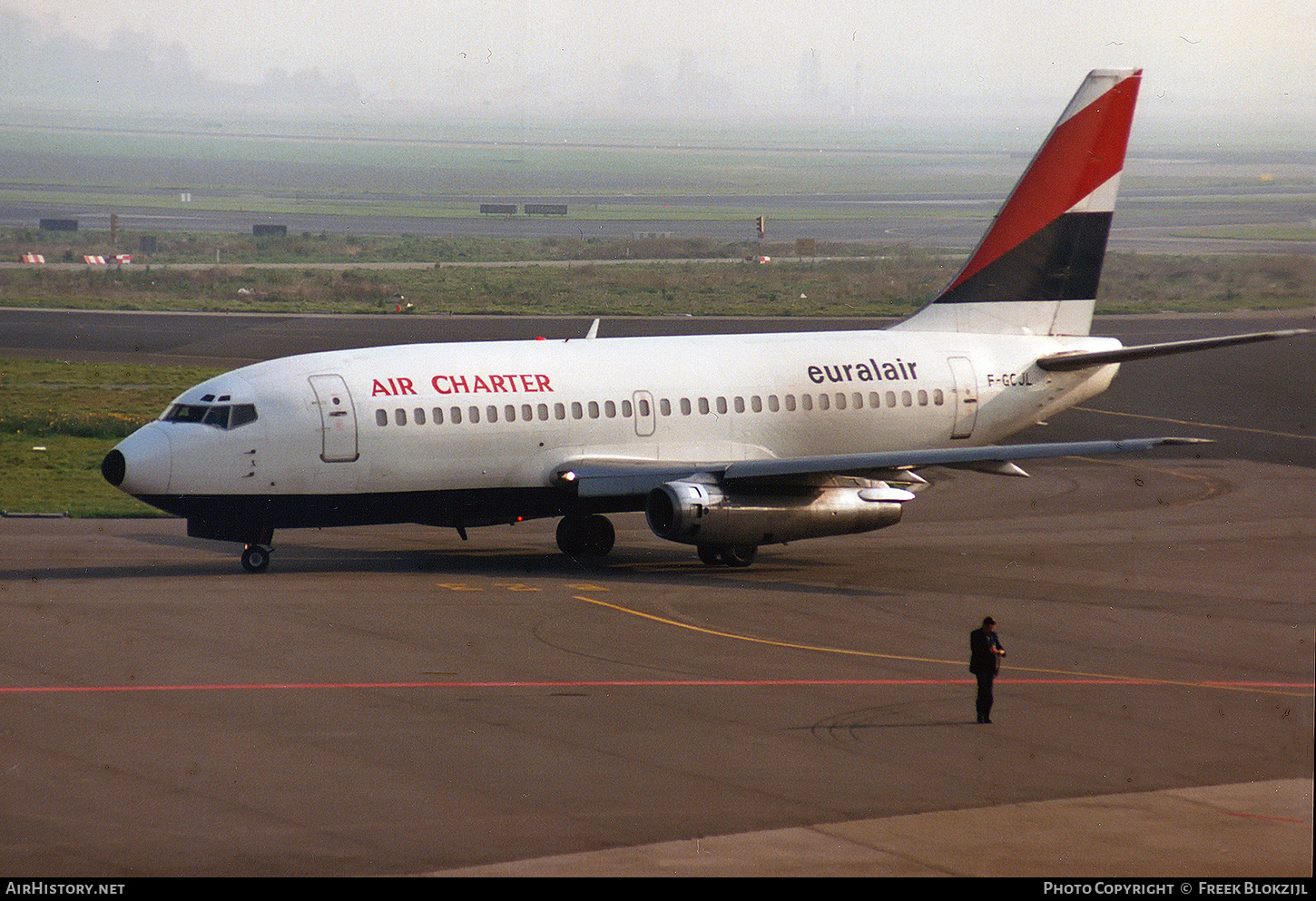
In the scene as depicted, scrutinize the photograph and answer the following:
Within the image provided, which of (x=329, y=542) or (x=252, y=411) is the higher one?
(x=252, y=411)

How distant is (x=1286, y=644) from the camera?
98.1ft

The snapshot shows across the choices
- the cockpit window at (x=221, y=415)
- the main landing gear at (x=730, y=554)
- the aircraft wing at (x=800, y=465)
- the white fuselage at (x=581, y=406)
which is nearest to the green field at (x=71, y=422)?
the cockpit window at (x=221, y=415)

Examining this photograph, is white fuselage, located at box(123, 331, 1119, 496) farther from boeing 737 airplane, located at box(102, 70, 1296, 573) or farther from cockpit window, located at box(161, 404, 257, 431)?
cockpit window, located at box(161, 404, 257, 431)

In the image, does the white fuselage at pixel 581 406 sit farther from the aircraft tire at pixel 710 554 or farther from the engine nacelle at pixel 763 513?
the engine nacelle at pixel 763 513

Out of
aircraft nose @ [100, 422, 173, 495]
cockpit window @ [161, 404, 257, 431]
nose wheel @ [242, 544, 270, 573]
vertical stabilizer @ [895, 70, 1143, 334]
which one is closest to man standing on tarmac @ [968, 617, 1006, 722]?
cockpit window @ [161, 404, 257, 431]

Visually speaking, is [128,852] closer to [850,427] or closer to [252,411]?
[252,411]

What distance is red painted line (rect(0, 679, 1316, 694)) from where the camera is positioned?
Result: 87.9 ft

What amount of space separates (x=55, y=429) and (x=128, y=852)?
40.9 metres

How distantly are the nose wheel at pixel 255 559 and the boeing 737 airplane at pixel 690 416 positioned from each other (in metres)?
0.06

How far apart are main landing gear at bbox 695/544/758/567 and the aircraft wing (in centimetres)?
197

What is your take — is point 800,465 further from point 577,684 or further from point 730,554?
point 577,684

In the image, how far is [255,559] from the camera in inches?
1489

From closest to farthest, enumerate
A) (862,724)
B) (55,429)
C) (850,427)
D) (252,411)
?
(862,724)
(252,411)
(850,427)
(55,429)
